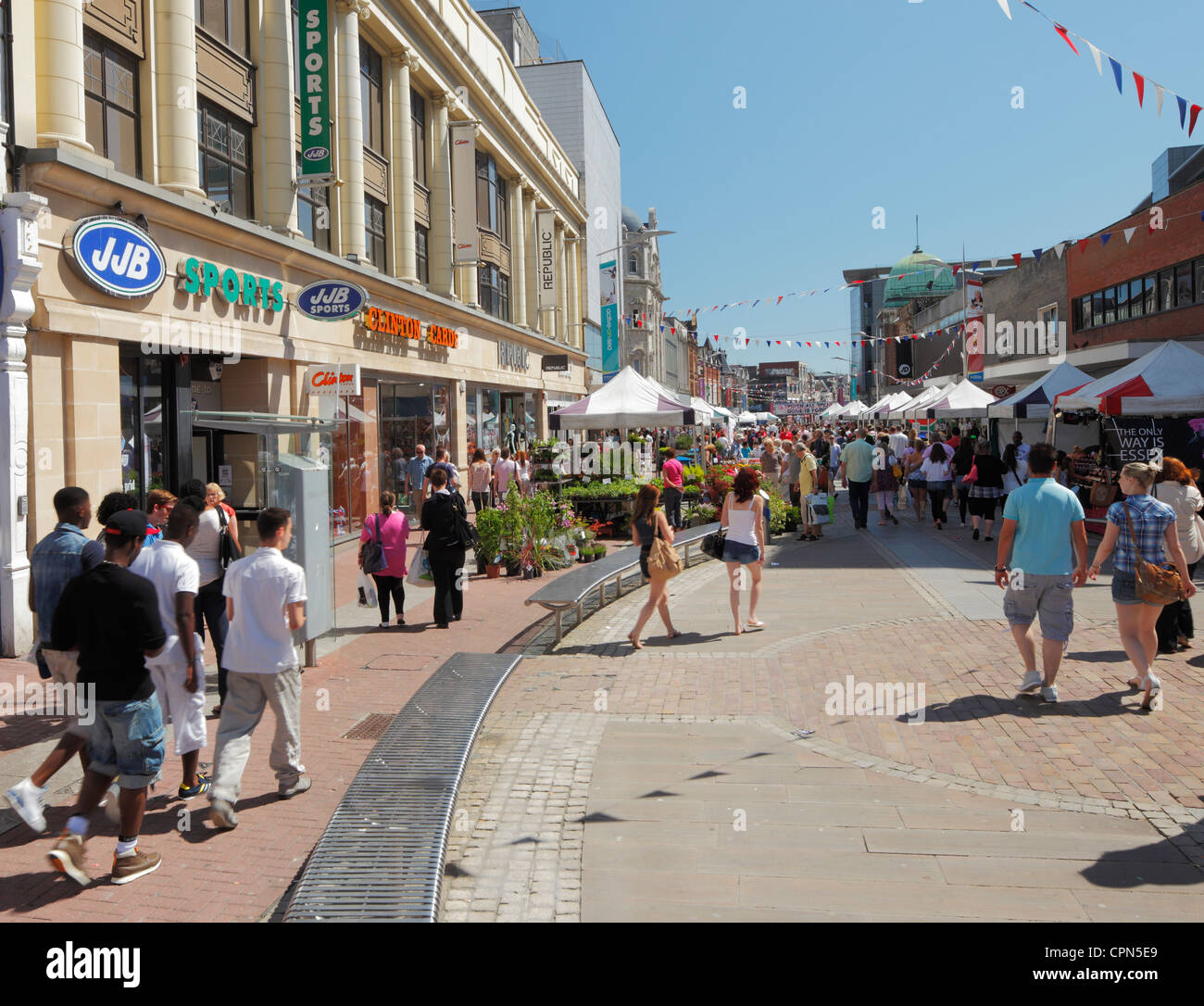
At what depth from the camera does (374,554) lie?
1019cm

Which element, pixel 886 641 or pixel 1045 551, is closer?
pixel 1045 551

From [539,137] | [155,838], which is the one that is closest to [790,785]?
[155,838]

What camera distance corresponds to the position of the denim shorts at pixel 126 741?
176 inches

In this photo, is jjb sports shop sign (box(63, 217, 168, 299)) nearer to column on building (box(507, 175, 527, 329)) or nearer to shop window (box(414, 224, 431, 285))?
shop window (box(414, 224, 431, 285))

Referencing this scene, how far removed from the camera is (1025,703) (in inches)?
270

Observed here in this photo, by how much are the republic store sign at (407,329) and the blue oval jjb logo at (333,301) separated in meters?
2.82

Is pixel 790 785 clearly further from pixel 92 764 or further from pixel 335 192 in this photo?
pixel 335 192

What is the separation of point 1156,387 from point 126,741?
15720mm

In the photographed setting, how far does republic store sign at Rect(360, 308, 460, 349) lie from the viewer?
19609 millimetres

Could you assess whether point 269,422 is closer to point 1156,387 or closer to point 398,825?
point 398,825

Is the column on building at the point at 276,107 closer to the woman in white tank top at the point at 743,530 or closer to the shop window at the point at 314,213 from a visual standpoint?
the shop window at the point at 314,213

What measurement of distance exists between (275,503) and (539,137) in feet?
101

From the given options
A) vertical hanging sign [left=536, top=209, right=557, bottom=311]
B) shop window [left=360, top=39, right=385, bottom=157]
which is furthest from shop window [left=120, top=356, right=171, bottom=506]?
vertical hanging sign [left=536, top=209, right=557, bottom=311]
